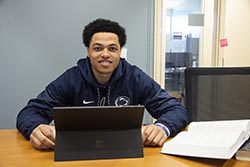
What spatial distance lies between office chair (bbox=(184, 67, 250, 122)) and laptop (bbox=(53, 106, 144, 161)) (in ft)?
2.34

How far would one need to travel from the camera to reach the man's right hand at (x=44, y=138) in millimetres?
1034

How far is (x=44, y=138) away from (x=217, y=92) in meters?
1.03

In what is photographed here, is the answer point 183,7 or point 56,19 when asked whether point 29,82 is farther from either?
point 183,7

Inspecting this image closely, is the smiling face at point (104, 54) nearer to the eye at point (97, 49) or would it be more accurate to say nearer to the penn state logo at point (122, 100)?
the eye at point (97, 49)

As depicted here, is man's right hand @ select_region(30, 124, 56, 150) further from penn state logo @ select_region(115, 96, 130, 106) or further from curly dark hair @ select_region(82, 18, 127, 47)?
curly dark hair @ select_region(82, 18, 127, 47)

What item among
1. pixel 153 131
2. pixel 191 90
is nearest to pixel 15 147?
pixel 153 131

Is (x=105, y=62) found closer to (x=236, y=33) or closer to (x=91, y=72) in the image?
(x=91, y=72)

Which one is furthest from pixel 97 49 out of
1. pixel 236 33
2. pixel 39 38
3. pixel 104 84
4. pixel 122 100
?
pixel 236 33

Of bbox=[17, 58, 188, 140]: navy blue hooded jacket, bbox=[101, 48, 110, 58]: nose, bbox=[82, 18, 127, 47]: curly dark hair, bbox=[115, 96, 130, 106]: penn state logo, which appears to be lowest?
bbox=[115, 96, 130, 106]: penn state logo

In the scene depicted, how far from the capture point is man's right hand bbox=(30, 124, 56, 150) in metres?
1.03

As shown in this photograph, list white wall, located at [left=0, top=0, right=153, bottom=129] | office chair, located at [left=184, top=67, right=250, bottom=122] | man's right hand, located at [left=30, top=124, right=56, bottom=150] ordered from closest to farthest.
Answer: man's right hand, located at [left=30, top=124, right=56, bottom=150], office chair, located at [left=184, top=67, right=250, bottom=122], white wall, located at [left=0, top=0, right=153, bottom=129]

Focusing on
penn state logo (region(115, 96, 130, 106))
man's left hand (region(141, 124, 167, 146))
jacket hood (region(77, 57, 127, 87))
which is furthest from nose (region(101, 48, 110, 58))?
man's left hand (region(141, 124, 167, 146))

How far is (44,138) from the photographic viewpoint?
3.44 feet

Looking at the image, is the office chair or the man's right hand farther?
the office chair
